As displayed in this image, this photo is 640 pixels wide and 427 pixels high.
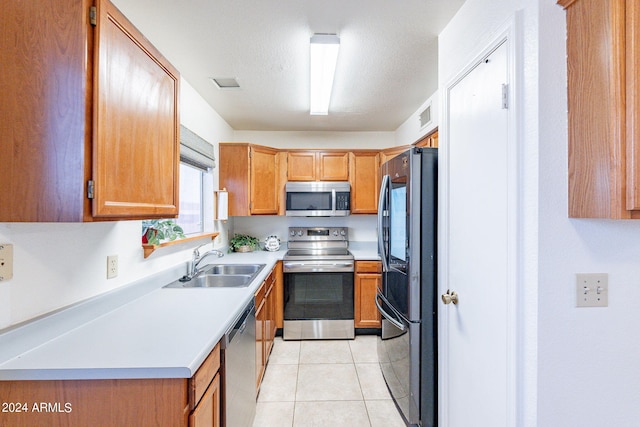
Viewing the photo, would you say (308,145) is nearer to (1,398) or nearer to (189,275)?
(189,275)

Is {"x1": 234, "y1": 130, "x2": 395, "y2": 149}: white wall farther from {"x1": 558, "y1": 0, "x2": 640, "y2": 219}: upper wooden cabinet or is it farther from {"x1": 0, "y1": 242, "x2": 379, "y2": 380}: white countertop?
{"x1": 558, "y1": 0, "x2": 640, "y2": 219}: upper wooden cabinet

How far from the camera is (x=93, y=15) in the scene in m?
0.94

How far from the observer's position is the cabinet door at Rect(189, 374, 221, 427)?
3.37 ft

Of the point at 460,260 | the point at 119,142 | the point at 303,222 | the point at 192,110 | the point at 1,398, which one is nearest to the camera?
the point at 1,398

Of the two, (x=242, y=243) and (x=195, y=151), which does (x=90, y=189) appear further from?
(x=242, y=243)

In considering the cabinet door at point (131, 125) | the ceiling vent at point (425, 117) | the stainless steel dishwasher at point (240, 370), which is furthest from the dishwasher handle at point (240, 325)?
the ceiling vent at point (425, 117)

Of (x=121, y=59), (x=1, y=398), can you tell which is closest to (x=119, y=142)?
(x=121, y=59)

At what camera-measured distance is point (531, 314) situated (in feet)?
3.32

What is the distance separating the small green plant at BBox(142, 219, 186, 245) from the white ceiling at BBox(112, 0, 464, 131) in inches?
45.4

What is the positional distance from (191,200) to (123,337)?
70.8 inches

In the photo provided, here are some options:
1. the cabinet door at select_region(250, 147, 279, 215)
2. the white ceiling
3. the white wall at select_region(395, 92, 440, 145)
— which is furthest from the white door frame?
the cabinet door at select_region(250, 147, 279, 215)

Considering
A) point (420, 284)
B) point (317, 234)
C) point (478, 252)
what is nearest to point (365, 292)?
point (317, 234)

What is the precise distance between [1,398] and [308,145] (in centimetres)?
347

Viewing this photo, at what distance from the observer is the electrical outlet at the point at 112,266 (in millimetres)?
1469
